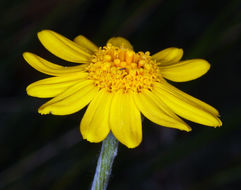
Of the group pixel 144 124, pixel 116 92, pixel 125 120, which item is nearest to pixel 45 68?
pixel 116 92

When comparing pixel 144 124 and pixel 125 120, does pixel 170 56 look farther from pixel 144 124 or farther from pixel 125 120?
pixel 144 124

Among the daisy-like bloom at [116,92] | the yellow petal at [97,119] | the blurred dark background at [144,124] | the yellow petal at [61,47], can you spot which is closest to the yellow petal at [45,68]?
the daisy-like bloom at [116,92]

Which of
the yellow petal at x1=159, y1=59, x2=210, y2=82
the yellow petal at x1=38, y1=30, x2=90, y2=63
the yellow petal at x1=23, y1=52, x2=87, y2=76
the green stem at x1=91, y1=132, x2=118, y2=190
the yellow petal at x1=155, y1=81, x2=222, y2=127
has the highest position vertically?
the yellow petal at x1=38, y1=30, x2=90, y2=63

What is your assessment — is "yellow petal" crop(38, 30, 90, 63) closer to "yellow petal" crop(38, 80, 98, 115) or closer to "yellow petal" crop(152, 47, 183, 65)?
"yellow petal" crop(38, 80, 98, 115)

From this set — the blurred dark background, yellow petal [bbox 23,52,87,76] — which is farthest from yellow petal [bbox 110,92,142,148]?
the blurred dark background

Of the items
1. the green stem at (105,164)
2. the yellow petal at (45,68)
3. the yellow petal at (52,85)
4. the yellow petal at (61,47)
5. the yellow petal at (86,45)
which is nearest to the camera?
the green stem at (105,164)

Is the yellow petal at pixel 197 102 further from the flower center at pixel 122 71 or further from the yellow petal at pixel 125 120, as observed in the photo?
the yellow petal at pixel 125 120
